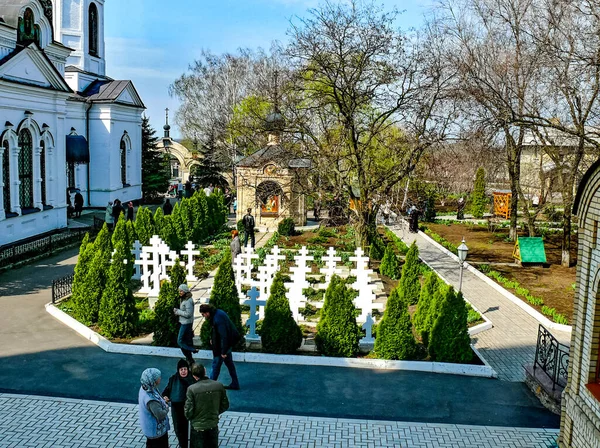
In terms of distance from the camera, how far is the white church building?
20.0 metres

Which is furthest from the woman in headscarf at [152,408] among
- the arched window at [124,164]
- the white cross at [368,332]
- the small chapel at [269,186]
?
the arched window at [124,164]

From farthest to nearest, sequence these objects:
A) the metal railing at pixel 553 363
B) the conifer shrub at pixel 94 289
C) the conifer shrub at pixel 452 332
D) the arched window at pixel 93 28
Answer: the arched window at pixel 93 28 → the conifer shrub at pixel 94 289 → the conifer shrub at pixel 452 332 → the metal railing at pixel 553 363

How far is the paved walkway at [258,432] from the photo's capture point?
7.41m

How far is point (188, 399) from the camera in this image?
247 inches

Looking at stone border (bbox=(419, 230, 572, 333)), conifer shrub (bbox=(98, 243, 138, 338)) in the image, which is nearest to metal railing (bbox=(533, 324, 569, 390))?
stone border (bbox=(419, 230, 572, 333))

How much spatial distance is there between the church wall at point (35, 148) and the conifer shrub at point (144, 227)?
4319mm

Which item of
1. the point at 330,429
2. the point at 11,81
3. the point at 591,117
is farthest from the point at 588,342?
the point at 11,81

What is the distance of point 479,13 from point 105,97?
17057 mm

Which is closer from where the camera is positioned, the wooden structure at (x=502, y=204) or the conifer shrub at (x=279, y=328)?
the conifer shrub at (x=279, y=328)

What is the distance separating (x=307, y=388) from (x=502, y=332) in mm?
5190

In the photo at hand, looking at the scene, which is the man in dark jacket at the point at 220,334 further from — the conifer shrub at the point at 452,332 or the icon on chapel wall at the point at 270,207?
the icon on chapel wall at the point at 270,207

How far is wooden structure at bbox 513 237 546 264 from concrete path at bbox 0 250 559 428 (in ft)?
35.1

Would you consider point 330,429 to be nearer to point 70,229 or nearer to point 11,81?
point 11,81

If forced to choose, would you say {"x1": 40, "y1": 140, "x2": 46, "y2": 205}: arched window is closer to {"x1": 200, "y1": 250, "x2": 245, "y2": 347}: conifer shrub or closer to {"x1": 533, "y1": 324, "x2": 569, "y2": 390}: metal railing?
{"x1": 200, "y1": 250, "x2": 245, "y2": 347}: conifer shrub
